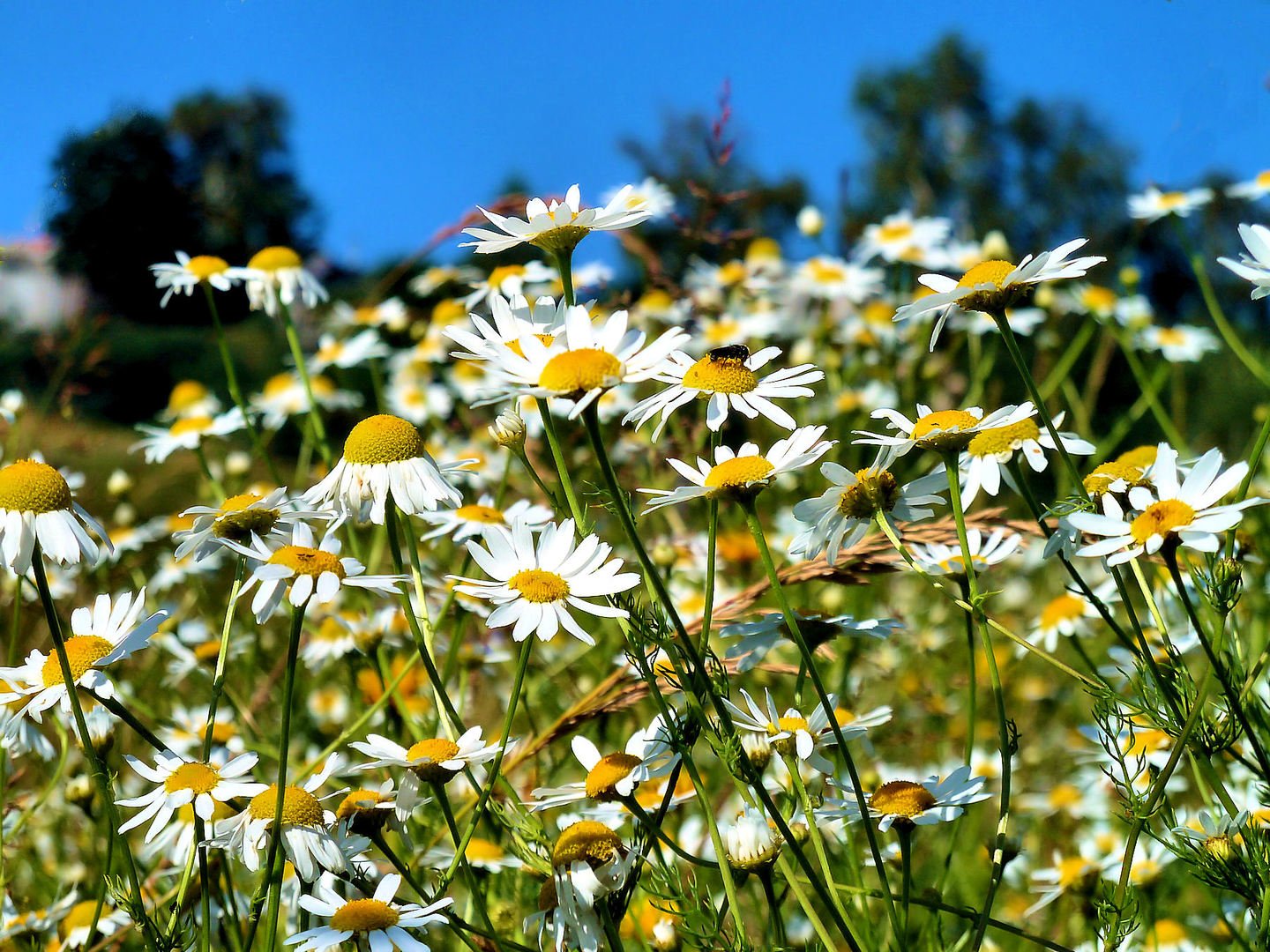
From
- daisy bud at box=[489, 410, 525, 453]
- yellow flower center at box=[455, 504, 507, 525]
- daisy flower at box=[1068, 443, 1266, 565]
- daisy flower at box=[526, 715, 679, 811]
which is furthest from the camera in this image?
yellow flower center at box=[455, 504, 507, 525]

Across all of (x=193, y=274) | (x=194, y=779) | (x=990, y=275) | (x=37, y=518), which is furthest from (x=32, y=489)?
(x=193, y=274)

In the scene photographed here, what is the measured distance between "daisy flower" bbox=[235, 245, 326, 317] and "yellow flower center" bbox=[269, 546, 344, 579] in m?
0.94

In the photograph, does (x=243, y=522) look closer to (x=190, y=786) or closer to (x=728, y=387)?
(x=190, y=786)

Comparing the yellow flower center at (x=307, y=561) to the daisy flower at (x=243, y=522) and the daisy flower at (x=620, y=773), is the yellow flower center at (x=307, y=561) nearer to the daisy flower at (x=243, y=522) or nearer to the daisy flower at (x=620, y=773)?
the daisy flower at (x=243, y=522)

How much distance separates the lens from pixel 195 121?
3248 millimetres

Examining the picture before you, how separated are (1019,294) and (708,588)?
0.32 meters

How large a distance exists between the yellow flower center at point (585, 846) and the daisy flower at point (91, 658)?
0.34 m

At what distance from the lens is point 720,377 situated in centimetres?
91

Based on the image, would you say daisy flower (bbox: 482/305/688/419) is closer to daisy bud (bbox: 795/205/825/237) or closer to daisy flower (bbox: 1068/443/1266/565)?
daisy flower (bbox: 1068/443/1266/565)

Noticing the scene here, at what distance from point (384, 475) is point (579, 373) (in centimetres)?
21

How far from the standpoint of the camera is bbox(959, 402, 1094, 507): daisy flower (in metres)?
1.02

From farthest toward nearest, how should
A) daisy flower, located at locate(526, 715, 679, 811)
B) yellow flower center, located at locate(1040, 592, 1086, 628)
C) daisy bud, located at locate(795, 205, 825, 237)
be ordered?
daisy bud, located at locate(795, 205, 825, 237) → yellow flower center, located at locate(1040, 592, 1086, 628) → daisy flower, located at locate(526, 715, 679, 811)

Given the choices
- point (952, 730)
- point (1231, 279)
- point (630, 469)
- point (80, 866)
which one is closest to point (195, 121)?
point (630, 469)

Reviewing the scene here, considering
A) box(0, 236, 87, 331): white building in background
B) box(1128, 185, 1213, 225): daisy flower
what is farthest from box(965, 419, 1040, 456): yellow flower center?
box(0, 236, 87, 331): white building in background
